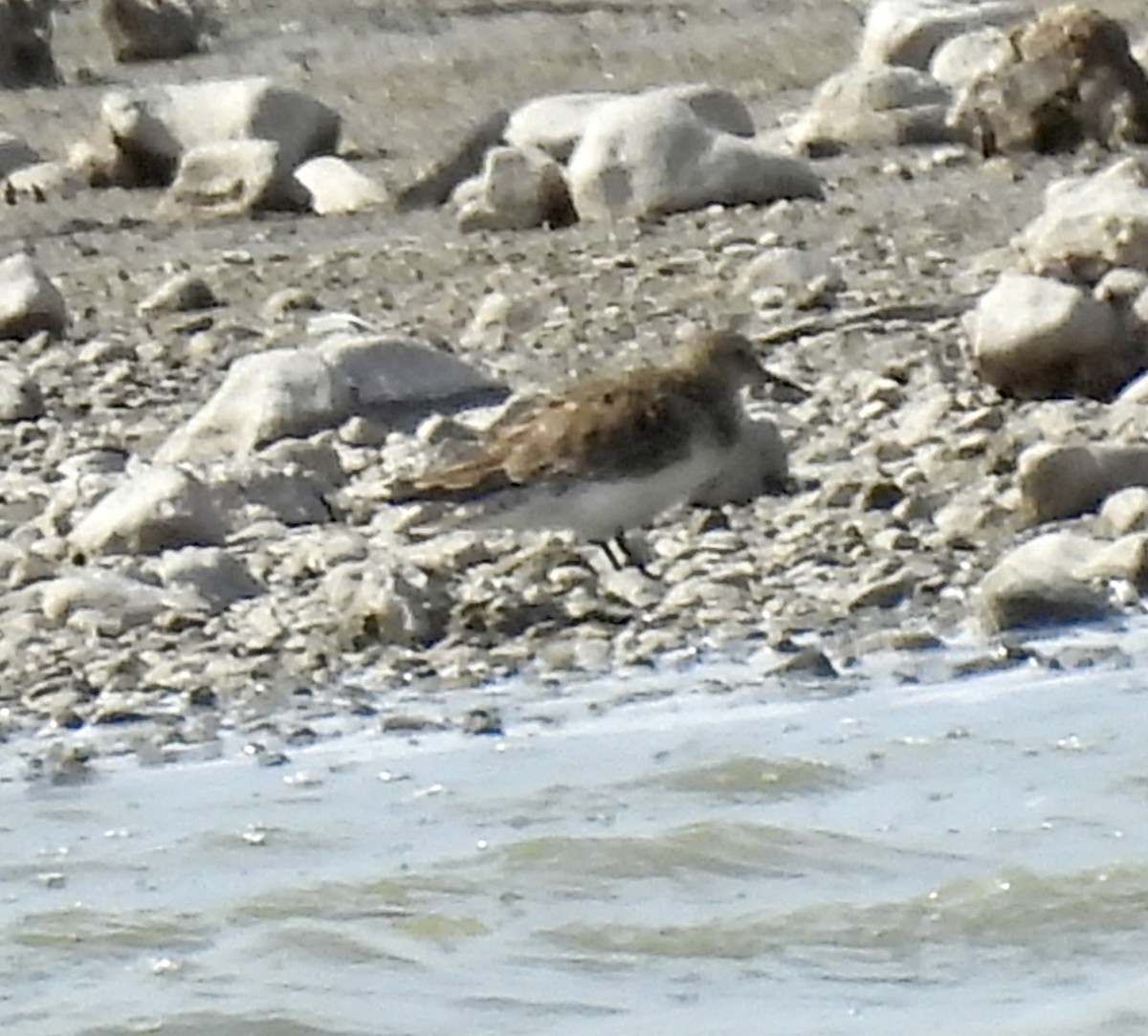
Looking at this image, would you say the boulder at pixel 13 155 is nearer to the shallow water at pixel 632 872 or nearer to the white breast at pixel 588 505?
the white breast at pixel 588 505

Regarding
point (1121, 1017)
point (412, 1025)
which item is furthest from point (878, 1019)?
point (412, 1025)

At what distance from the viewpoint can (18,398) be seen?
9375mm

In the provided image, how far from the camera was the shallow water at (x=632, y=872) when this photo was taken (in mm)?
5250

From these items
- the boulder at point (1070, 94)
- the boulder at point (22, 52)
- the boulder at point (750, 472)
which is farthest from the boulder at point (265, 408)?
the boulder at point (22, 52)

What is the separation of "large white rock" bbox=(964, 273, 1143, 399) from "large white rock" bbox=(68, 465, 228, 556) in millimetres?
2020

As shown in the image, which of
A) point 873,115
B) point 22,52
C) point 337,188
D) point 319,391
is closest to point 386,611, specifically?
point 319,391

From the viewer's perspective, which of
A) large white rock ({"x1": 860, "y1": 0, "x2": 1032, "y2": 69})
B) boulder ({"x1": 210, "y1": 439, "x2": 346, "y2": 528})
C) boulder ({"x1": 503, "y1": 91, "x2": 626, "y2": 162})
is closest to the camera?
boulder ({"x1": 210, "y1": 439, "x2": 346, "y2": 528})

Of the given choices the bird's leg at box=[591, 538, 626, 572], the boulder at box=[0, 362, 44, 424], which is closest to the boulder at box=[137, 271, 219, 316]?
the boulder at box=[0, 362, 44, 424]

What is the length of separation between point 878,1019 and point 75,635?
2725mm

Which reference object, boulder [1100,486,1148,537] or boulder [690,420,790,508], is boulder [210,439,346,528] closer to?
boulder [690,420,790,508]

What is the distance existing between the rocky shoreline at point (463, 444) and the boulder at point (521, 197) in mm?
74

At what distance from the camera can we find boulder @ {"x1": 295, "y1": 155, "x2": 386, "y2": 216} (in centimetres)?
1230

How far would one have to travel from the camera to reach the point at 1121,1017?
198 inches

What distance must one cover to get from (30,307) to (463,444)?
86.8 inches
